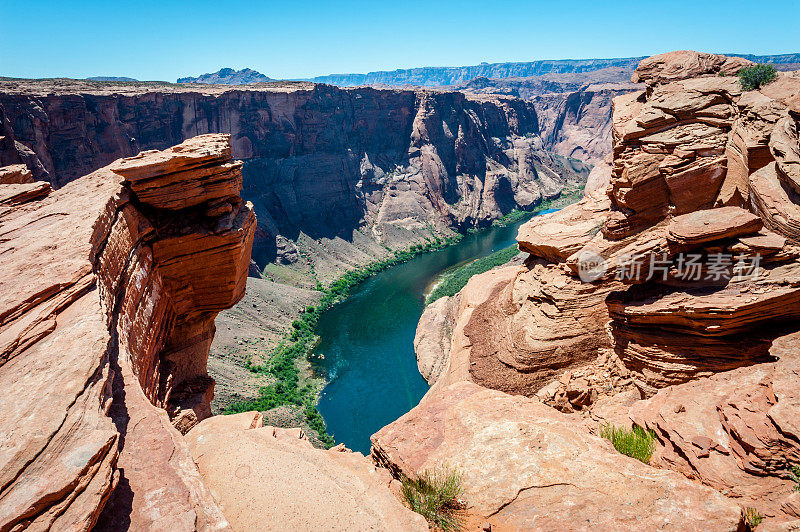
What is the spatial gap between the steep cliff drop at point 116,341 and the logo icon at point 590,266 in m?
15.5

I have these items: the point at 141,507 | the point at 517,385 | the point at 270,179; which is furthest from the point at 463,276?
the point at 141,507

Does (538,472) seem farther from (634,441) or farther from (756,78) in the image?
(756,78)

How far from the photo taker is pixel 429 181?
118500 millimetres

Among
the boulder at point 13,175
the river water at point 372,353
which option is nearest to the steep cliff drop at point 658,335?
the boulder at point 13,175

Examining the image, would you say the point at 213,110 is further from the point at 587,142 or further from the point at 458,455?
the point at 587,142

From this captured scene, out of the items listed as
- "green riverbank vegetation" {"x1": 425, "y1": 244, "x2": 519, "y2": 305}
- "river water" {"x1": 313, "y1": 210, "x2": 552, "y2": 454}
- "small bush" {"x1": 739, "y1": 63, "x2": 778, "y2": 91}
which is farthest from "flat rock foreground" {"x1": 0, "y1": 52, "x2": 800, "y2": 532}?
"green riverbank vegetation" {"x1": 425, "y1": 244, "x2": 519, "y2": 305}

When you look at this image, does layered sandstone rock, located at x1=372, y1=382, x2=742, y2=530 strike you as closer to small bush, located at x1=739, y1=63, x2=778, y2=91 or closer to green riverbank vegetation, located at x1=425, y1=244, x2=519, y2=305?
small bush, located at x1=739, y1=63, x2=778, y2=91

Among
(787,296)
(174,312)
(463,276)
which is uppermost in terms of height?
(787,296)

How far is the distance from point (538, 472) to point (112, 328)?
37.8 feet

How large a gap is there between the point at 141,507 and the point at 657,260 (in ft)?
60.7

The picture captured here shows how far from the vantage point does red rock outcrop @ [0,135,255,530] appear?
20.8ft

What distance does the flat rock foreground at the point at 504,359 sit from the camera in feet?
25.1

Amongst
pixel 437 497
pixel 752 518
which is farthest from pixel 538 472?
pixel 752 518

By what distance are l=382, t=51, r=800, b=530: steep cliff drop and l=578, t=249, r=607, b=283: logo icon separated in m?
0.07
